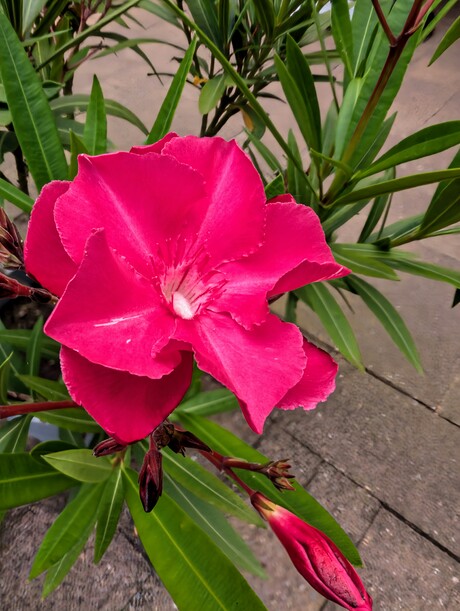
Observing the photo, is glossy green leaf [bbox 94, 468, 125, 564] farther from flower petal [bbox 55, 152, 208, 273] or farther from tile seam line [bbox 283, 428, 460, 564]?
tile seam line [bbox 283, 428, 460, 564]

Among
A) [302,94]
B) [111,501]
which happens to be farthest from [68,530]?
[302,94]

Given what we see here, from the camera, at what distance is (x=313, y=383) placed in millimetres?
442

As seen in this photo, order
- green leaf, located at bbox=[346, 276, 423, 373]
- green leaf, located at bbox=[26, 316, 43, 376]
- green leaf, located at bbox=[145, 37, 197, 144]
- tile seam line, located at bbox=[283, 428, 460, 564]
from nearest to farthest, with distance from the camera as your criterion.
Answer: green leaf, located at bbox=[145, 37, 197, 144] → green leaf, located at bbox=[26, 316, 43, 376] → green leaf, located at bbox=[346, 276, 423, 373] → tile seam line, located at bbox=[283, 428, 460, 564]

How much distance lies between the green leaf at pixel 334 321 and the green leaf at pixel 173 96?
489 mm

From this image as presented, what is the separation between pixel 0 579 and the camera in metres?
1.15

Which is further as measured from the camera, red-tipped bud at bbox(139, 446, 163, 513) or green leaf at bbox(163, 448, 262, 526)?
green leaf at bbox(163, 448, 262, 526)

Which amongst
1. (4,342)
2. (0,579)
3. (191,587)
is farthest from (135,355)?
(0,579)

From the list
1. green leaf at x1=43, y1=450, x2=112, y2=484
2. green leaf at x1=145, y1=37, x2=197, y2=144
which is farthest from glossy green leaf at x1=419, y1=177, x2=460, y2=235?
green leaf at x1=43, y1=450, x2=112, y2=484

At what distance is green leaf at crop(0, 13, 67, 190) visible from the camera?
25.6 inches

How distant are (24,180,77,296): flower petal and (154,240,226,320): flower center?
77 mm

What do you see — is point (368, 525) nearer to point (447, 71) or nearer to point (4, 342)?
point (4, 342)

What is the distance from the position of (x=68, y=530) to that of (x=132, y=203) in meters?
0.49

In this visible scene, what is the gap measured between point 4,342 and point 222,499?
520 millimetres

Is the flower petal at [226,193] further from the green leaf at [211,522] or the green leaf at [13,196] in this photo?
the green leaf at [211,522]
